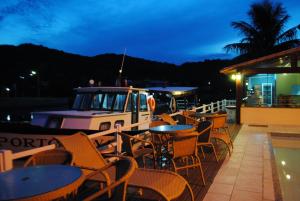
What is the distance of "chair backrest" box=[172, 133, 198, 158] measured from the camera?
4.95 metres

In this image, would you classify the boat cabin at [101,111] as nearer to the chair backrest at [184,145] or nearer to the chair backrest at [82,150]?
the chair backrest at [184,145]

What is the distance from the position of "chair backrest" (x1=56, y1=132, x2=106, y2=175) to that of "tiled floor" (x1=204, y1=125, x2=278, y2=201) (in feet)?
5.38

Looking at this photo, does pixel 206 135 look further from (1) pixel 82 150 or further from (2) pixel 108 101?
(2) pixel 108 101

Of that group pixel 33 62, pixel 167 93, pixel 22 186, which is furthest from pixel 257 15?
pixel 33 62

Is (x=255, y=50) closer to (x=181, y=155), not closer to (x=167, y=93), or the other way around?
(x=167, y=93)

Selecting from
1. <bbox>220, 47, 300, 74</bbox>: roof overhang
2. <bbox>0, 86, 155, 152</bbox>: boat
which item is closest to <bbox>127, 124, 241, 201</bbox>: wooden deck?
<bbox>0, 86, 155, 152</bbox>: boat

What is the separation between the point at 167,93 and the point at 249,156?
5530mm

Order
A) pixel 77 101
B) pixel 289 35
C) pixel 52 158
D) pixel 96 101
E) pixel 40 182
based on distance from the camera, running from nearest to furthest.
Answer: pixel 40 182 < pixel 52 158 < pixel 96 101 < pixel 77 101 < pixel 289 35

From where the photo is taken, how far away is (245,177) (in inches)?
216

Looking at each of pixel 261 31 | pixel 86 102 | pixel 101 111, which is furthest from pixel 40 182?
pixel 261 31

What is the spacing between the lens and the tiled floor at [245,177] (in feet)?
14.9

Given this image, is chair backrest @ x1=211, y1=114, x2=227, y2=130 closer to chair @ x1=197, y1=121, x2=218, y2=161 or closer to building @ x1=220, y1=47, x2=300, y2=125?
chair @ x1=197, y1=121, x2=218, y2=161

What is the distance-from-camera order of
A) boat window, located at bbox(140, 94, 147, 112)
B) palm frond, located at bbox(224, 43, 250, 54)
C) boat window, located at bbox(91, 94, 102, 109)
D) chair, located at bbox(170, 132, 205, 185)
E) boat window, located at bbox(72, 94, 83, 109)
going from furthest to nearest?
1. palm frond, located at bbox(224, 43, 250, 54)
2. boat window, located at bbox(140, 94, 147, 112)
3. boat window, located at bbox(72, 94, 83, 109)
4. boat window, located at bbox(91, 94, 102, 109)
5. chair, located at bbox(170, 132, 205, 185)

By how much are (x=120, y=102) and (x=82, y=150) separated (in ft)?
16.2
